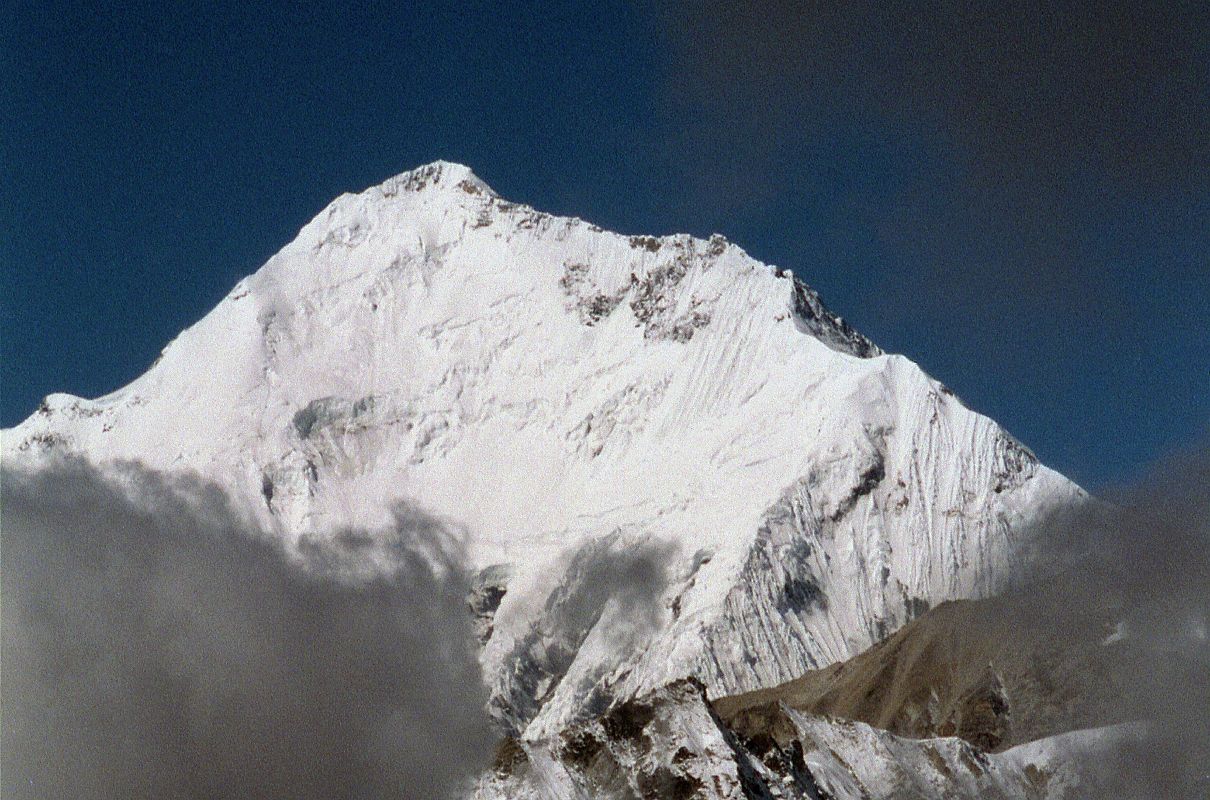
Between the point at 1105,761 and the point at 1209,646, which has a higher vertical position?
the point at 1209,646

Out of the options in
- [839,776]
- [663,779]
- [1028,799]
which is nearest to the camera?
[663,779]

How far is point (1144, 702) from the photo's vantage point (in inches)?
7397

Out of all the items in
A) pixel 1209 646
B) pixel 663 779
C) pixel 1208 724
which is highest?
pixel 1209 646

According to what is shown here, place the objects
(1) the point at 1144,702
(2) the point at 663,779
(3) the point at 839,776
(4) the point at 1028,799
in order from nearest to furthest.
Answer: (2) the point at 663,779 < (3) the point at 839,776 < (4) the point at 1028,799 < (1) the point at 1144,702

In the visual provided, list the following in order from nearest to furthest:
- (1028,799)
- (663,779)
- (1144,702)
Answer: (663,779), (1028,799), (1144,702)

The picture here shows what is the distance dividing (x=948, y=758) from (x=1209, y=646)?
137ft

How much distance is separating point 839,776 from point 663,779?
33716 mm

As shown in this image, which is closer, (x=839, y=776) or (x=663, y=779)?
(x=663, y=779)

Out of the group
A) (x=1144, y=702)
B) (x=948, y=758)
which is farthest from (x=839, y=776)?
(x=1144, y=702)

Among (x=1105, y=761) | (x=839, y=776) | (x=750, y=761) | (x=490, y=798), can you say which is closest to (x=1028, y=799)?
(x=1105, y=761)

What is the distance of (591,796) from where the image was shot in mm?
117125

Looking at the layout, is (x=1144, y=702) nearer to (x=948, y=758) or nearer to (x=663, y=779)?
(x=948, y=758)

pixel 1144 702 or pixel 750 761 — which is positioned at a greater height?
pixel 1144 702

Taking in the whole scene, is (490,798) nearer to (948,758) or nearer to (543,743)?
(543,743)
